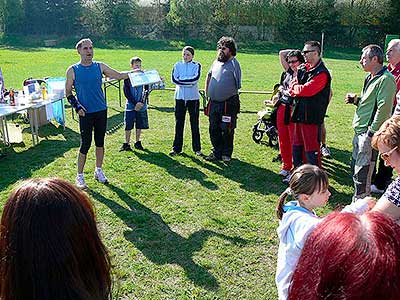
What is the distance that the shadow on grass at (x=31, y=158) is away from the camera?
5.71 m

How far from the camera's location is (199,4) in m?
37.4

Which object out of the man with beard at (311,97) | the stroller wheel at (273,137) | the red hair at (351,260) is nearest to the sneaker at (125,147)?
the stroller wheel at (273,137)

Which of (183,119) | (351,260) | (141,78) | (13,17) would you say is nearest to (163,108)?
(141,78)

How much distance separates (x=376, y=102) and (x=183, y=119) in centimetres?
307

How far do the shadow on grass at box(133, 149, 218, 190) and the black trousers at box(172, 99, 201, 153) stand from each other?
1.00ft

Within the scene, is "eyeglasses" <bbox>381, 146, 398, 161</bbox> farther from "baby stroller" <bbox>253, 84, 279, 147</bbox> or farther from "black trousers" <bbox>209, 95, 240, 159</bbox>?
"baby stroller" <bbox>253, 84, 279, 147</bbox>

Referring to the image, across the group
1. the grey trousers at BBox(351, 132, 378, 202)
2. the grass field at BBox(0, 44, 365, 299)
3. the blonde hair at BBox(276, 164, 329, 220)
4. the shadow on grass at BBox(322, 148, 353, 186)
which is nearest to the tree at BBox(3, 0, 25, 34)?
the grass field at BBox(0, 44, 365, 299)

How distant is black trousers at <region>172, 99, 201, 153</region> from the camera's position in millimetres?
6438

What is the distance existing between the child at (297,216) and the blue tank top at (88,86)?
3.00m

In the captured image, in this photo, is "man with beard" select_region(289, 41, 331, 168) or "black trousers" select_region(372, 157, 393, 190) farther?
"black trousers" select_region(372, 157, 393, 190)

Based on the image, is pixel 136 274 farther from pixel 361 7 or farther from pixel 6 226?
pixel 361 7

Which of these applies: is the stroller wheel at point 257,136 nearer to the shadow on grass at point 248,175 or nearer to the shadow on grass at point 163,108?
the shadow on grass at point 248,175

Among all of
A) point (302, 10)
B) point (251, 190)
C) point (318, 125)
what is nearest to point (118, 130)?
point (251, 190)

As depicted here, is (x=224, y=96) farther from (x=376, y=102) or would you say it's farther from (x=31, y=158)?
(x=31, y=158)
